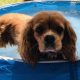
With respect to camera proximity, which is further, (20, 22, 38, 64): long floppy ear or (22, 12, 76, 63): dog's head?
(20, 22, 38, 64): long floppy ear

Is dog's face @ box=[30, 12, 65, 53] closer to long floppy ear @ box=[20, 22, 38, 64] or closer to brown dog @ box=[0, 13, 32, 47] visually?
long floppy ear @ box=[20, 22, 38, 64]

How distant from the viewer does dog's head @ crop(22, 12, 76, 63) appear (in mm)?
2740

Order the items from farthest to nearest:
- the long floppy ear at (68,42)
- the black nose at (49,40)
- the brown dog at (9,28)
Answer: the brown dog at (9,28)
the long floppy ear at (68,42)
the black nose at (49,40)

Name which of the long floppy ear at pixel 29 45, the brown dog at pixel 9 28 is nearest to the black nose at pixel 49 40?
the long floppy ear at pixel 29 45

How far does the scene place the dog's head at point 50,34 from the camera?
8.99 feet

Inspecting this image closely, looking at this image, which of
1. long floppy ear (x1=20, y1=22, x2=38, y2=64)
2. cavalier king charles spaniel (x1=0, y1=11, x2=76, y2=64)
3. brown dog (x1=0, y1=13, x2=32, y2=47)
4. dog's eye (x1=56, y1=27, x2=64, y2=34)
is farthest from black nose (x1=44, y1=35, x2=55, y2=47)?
brown dog (x1=0, y1=13, x2=32, y2=47)

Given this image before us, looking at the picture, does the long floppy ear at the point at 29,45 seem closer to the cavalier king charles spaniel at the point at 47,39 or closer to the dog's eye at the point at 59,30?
the cavalier king charles spaniel at the point at 47,39

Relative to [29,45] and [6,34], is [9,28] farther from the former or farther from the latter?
[29,45]

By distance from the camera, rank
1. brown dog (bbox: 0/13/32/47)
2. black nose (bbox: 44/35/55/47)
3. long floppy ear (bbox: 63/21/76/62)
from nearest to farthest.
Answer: black nose (bbox: 44/35/55/47) < long floppy ear (bbox: 63/21/76/62) < brown dog (bbox: 0/13/32/47)

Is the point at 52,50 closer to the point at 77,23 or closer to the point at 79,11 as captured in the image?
the point at 77,23

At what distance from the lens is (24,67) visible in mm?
2902

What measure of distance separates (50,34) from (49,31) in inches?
1.8

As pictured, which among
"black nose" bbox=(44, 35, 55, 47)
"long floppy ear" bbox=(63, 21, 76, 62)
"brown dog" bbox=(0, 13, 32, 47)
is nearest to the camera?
"black nose" bbox=(44, 35, 55, 47)

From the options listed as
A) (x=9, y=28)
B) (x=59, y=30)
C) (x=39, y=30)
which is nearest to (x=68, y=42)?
(x=59, y=30)
